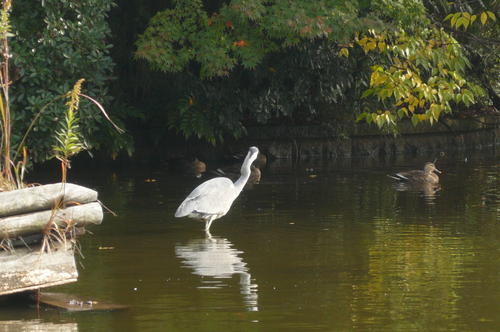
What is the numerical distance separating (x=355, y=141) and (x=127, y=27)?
7499 millimetres

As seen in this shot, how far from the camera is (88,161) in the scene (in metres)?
26.4

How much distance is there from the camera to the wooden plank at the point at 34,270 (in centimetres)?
983

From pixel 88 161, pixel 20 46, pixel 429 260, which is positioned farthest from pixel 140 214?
pixel 88 161

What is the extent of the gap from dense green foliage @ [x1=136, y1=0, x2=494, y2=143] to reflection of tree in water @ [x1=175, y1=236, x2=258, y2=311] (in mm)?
3188

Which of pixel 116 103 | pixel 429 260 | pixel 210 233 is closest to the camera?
pixel 429 260

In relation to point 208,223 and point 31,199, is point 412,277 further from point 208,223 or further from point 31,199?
point 208,223

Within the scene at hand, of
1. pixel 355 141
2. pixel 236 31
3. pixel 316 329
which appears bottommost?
pixel 316 329

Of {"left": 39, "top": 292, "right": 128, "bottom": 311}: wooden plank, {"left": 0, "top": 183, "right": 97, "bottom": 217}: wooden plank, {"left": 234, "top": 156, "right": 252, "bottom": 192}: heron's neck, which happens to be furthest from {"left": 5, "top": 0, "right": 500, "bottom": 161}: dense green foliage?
{"left": 0, "top": 183, "right": 97, "bottom": 217}: wooden plank

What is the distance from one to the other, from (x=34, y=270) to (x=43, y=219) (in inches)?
19.4

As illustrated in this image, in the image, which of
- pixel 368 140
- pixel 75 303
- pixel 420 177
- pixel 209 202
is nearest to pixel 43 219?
pixel 75 303

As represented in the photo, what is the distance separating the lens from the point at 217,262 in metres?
12.7

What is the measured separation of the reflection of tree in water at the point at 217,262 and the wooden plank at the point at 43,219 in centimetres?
148

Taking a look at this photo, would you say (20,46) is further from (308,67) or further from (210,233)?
(308,67)

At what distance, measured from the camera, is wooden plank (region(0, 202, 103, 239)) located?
10031mm
